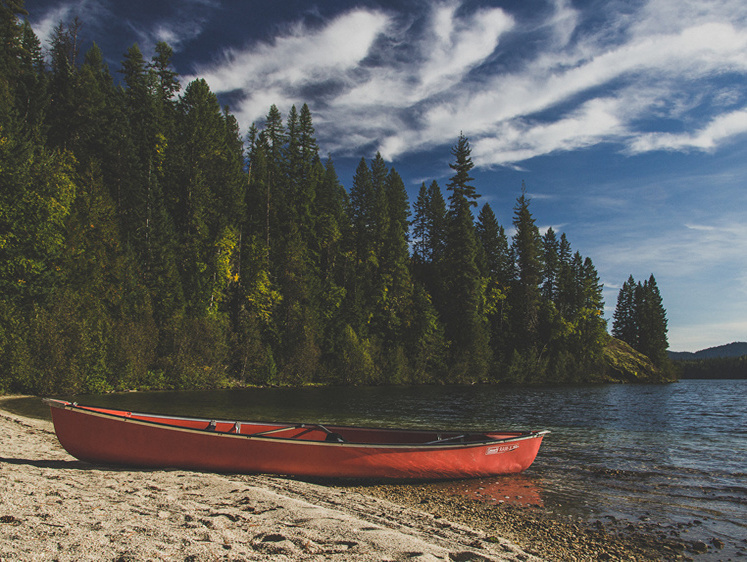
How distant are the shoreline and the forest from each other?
23.0 metres

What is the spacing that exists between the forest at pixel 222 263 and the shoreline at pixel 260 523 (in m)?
23.0

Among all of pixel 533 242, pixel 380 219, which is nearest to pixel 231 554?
pixel 380 219

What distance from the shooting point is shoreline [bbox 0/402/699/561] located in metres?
4.30

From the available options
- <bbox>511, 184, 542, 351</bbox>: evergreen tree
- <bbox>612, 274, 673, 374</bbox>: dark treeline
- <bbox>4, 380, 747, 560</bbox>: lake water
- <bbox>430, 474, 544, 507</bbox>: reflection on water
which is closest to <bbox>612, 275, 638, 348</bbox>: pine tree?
<bbox>612, 274, 673, 374</bbox>: dark treeline

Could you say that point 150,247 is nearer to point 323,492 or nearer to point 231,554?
point 323,492

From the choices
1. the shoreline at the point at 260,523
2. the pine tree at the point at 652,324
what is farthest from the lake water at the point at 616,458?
the pine tree at the point at 652,324

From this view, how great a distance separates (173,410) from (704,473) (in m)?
20.6

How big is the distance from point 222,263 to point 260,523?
131 feet

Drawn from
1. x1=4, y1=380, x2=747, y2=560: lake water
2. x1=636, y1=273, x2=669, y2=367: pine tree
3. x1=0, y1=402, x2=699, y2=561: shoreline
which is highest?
x1=636, y1=273, x2=669, y2=367: pine tree

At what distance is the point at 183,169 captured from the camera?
144 feet

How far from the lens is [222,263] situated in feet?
139

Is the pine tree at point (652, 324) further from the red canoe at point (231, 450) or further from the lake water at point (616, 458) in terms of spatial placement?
the red canoe at point (231, 450)

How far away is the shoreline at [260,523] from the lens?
430 cm

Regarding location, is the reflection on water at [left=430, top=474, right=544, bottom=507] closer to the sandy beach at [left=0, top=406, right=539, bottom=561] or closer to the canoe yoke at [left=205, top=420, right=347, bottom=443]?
the sandy beach at [left=0, top=406, right=539, bottom=561]
